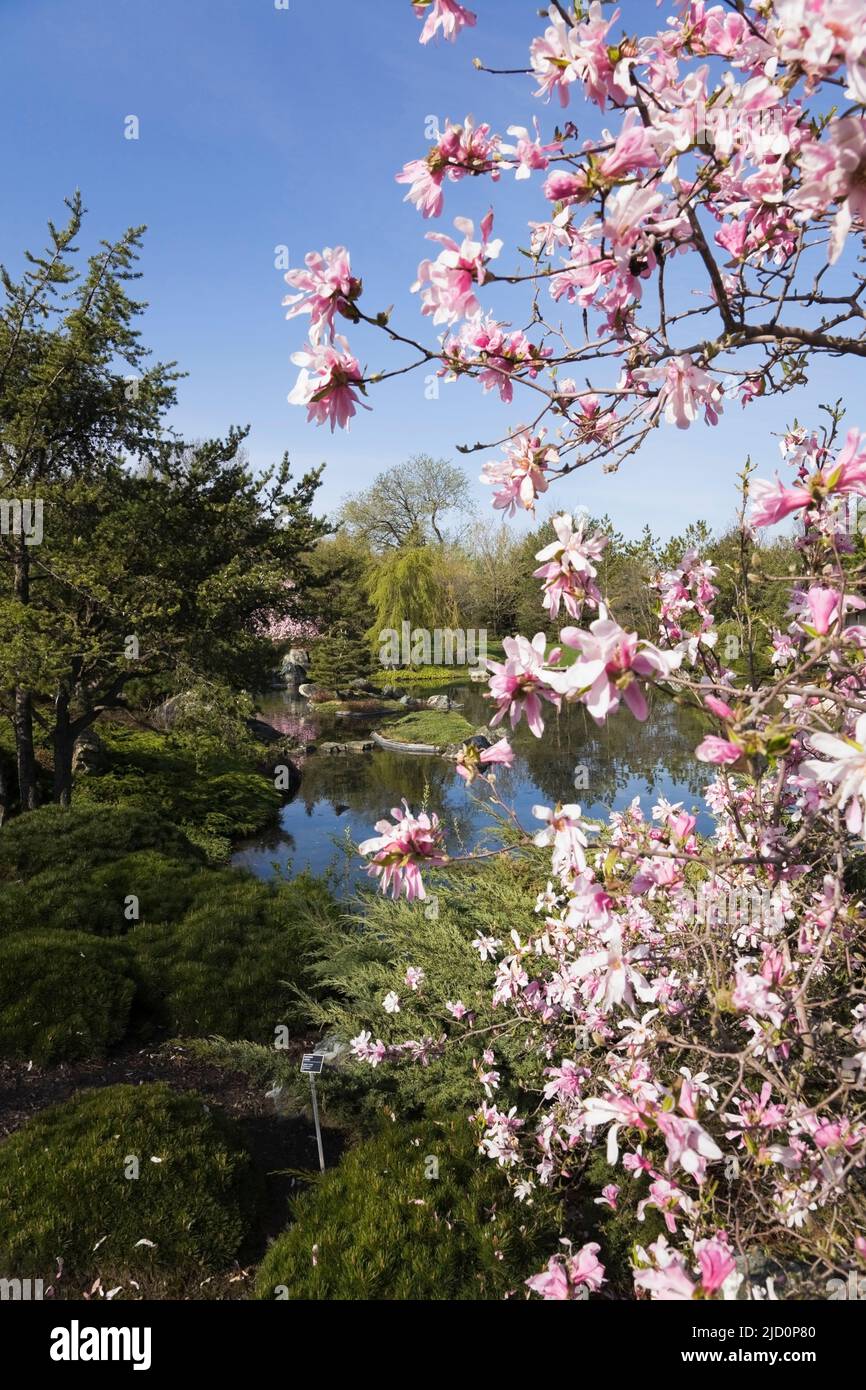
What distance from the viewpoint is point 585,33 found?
125 centimetres

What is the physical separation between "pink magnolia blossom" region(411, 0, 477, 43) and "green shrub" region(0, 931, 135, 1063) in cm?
484

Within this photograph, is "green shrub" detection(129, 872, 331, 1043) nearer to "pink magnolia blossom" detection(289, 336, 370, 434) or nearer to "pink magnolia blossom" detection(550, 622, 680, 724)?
"pink magnolia blossom" detection(289, 336, 370, 434)

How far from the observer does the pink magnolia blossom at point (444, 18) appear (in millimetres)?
1438

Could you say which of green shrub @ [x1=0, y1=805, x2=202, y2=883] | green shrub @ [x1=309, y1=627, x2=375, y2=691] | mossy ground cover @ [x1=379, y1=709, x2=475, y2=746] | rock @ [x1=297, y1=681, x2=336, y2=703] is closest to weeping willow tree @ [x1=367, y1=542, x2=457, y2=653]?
green shrub @ [x1=309, y1=627, x2=375, y2=691]

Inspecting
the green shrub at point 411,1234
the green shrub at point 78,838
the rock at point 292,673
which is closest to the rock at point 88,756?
the green shrub at point 78,838

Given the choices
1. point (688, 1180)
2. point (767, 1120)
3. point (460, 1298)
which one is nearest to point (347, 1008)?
point (460, 1298)

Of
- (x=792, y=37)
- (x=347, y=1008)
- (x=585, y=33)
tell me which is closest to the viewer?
(x=792, y=37)

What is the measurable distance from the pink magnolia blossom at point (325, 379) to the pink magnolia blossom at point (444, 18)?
0.63 m

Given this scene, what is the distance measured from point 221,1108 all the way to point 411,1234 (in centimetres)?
149

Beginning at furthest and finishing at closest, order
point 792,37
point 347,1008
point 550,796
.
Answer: point 550,796 → point 347,1008 → point 792,37

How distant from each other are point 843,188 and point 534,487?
75cm

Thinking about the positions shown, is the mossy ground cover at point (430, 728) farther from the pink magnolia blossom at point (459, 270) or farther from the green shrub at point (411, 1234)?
the pink magnolia blossom at point (459, 270)

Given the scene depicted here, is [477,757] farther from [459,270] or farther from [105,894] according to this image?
[105,894]

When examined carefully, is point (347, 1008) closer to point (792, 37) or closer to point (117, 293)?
point (792, 37)
